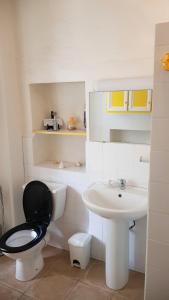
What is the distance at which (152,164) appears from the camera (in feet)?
4.43

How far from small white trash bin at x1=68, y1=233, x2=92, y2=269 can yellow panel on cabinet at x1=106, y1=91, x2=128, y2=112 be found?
119 cm

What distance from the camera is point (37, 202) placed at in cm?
231

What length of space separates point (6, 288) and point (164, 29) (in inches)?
86.8

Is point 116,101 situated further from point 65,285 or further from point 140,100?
point 65,285

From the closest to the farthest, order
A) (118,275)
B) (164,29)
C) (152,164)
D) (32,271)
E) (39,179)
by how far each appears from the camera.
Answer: (164,29) < (152,164) < (118,275) < (32,271) < (39,179)

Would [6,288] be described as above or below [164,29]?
below

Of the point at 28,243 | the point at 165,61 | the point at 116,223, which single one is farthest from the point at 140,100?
the point at 28,243

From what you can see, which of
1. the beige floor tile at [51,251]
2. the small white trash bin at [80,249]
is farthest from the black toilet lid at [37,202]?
the beige floor tile at [51,251]

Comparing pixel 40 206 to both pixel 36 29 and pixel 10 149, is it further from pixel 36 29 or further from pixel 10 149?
pixel 36 29

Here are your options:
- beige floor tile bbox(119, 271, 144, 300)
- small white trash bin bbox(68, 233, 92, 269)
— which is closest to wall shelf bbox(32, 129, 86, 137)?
small white trash bin bbox(68, 233, 92, 269)

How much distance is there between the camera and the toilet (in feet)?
6.73

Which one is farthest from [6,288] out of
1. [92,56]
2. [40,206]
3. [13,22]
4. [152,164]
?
[13,22]

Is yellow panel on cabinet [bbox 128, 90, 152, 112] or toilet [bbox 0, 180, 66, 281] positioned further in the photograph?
toilet [bbox 0, 180, 66, 281]

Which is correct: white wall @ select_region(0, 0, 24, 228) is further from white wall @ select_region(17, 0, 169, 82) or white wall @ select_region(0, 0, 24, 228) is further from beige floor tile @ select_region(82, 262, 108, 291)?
beige floor tile @ select_region(82, 262, 108, 291)
